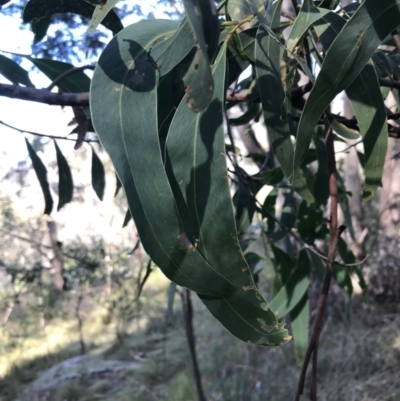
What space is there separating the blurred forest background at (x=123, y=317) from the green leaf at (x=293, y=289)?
7.8 inches

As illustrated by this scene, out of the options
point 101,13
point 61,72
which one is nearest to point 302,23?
point 101,13

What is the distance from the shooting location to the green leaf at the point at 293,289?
750mm

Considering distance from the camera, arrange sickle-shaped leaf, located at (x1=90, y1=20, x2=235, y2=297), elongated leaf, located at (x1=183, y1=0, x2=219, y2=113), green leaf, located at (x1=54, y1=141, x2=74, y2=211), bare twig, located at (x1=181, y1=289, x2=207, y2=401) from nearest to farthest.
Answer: elongated leaf, located at (x1=183, y1=0, x2=219, y2=113) < sickle-shaped leaf, located at (x1=90, y1=20, x2=235, y2=297) < green leaf, located at (x1=54, y1=141, x2=74, y2=211) < bare twig, located at (x1=181, y1=289, x2=207, y2=401)

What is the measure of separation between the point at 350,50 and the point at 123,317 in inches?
Answer: 148

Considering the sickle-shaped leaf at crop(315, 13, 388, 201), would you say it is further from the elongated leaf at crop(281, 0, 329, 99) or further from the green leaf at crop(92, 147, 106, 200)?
the green leaf at crop(92, 147, 106, 200)

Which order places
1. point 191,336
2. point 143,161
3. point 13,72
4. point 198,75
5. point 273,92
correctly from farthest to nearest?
point 191,336 → point 13,72 → point 273,92 → point 143,161 → point 198,75

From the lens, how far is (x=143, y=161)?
324 millimetres

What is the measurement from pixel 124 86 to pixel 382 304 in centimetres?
259

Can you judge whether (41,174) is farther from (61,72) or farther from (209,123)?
(209,123)

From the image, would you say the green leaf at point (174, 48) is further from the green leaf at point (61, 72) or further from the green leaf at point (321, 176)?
the green leaf at point (321, 176)

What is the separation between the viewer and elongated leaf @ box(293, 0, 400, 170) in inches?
13.1

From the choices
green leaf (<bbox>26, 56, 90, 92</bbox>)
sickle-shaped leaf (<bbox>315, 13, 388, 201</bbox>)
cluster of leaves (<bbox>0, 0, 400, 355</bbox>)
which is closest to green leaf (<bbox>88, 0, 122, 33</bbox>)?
cluster of leaves (<bbox>0, 0, 400, 355</bbox>)

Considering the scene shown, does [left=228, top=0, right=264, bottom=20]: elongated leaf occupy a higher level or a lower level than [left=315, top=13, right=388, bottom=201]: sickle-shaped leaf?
higher

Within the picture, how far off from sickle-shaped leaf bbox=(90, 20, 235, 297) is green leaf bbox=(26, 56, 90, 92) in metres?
0.31
